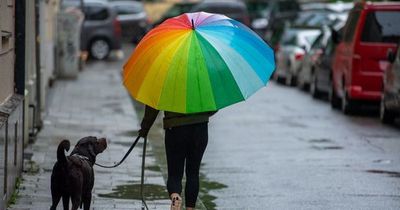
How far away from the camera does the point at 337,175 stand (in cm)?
1330

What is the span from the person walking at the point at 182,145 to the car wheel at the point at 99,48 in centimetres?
2929

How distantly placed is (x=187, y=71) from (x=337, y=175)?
4633 mm

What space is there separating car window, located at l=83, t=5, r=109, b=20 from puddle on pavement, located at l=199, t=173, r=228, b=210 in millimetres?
25053

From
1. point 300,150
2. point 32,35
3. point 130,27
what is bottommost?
point 130,27

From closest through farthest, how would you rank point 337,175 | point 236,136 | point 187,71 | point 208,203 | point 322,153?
point 187,71 → point 208,203 → point 337,175 → point 322,153 → point 236,136

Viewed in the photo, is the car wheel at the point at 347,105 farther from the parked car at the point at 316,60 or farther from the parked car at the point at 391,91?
the parked car at the point at 316,60

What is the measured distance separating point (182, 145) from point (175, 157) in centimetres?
14

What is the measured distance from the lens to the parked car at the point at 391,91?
1826cm

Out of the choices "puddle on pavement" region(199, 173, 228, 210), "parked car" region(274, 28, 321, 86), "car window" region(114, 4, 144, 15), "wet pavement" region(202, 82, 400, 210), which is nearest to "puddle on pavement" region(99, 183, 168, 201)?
"puddle on pavement" region(199, 173, 228, 210)

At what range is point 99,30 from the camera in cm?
3856

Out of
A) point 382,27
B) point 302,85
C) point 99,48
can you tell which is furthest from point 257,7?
point 382,27

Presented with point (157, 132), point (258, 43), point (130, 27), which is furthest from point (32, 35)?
point (130, 27)

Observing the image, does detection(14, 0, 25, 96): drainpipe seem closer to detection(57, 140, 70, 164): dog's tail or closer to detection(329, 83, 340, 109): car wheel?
detection(57, 140, 70, 164): dog's tail

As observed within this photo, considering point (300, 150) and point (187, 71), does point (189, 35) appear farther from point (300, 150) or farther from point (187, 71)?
point (300, 150)
